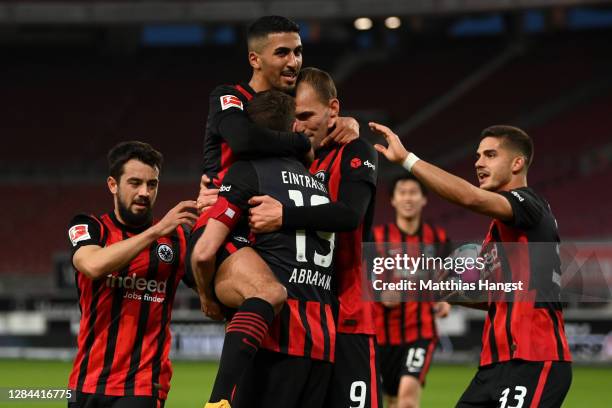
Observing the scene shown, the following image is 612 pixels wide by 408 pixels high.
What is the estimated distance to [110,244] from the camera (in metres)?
5.35

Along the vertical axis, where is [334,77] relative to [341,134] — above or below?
above

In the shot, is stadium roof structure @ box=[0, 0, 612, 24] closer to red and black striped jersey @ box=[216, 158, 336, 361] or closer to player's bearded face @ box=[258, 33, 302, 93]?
player's bearded face @ box=[258, 33, 302, 93]

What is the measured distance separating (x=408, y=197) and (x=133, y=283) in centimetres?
453

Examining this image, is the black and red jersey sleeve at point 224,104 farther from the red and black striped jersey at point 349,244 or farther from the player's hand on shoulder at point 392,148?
the player's hand on shoulder at point 392,148

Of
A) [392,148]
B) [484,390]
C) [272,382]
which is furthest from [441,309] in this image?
[272,382]

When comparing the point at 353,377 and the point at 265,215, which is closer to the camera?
the point at 265,215

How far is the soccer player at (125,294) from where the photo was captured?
5164 mm

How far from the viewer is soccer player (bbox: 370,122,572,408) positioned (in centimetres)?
499

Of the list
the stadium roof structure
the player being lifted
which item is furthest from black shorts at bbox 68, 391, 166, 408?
the stadium roof structure

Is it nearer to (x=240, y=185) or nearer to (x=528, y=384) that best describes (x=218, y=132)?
(x=240, y=185)

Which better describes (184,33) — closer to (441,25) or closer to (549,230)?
(441,25)

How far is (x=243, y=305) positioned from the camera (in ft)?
13.2

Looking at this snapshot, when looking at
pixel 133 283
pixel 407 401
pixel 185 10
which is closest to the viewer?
pixel 133 283

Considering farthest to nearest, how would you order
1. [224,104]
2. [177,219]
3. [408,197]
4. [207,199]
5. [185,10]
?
1. [185,10]
2. [408,197]
3. [177,219]
4. [224,104]
5. [207,199]
